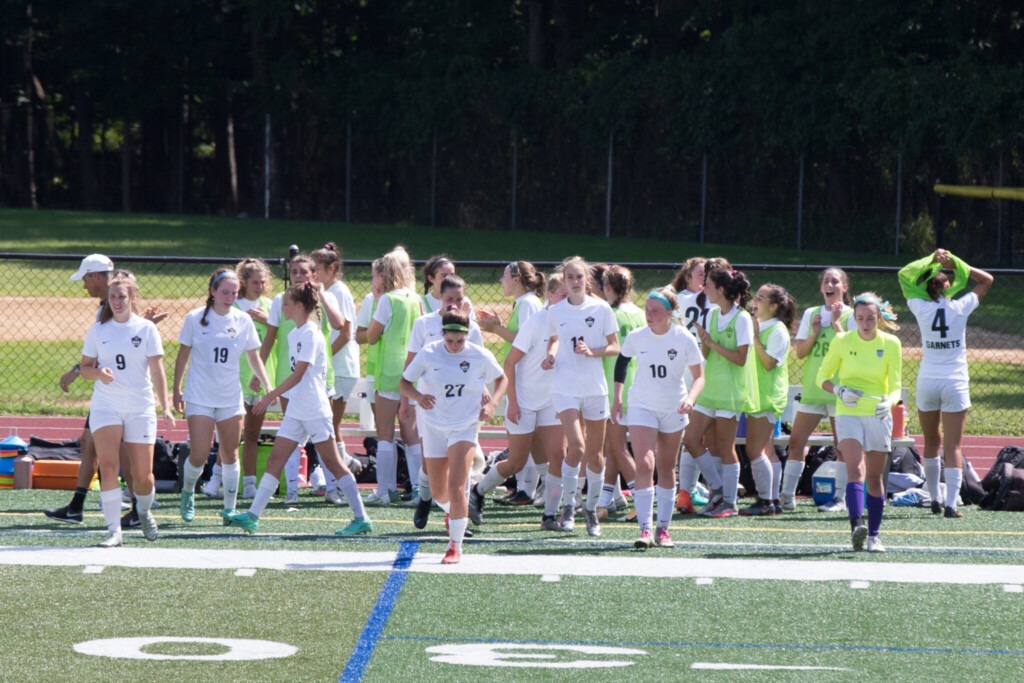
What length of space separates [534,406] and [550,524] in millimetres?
916

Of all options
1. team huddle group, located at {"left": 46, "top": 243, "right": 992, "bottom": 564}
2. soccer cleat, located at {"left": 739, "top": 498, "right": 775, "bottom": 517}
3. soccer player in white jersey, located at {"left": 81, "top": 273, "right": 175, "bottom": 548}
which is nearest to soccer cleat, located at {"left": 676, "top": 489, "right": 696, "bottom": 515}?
team huddle group, located at {"left": 46, "top": 243, "right": 992, "bottom": 564}

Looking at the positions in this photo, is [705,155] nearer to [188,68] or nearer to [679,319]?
[188,68]

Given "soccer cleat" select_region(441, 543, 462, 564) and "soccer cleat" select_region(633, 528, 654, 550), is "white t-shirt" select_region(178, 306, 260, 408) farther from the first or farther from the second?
"soccer cleat" select_region(633, 528, 654, 550)

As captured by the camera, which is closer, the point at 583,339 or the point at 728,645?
the point at 728,645

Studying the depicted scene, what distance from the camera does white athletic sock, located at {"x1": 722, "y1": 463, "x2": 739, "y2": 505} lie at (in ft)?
34.2

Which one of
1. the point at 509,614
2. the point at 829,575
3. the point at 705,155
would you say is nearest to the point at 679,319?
the point at 829,575

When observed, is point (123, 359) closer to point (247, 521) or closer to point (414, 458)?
point (247, 521)

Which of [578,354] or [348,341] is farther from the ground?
[578,354]

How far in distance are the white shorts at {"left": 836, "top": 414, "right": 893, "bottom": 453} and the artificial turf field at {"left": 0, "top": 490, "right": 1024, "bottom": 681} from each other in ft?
2.43

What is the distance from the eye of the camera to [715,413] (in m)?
10.3

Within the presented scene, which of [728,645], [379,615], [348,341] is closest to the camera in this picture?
[728,645]

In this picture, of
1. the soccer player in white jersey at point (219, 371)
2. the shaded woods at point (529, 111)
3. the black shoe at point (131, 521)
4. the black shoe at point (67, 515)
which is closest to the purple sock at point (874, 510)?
the soccer player in white jersey at point (219, 371)

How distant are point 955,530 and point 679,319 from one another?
2511mm

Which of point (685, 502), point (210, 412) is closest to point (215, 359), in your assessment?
point (210, 412)
